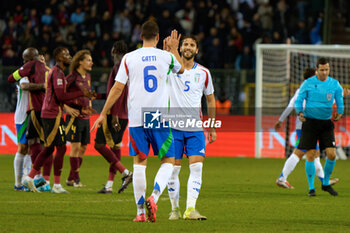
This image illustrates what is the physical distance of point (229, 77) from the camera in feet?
63.4

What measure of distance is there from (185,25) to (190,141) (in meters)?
15.0

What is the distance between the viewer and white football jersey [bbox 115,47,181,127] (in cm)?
725

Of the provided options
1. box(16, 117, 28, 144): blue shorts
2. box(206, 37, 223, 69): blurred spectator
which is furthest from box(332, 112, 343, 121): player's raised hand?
box(206, 37, 223, 69): blurred spectator

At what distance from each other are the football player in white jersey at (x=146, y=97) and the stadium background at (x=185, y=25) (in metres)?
12.2

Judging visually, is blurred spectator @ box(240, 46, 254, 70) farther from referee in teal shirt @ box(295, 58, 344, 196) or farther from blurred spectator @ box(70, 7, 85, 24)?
referee in teal shirt @ box(295, 58, 344, 196)

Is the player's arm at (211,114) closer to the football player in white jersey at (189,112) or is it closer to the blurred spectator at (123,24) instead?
the football player in white jersey at (189,112)

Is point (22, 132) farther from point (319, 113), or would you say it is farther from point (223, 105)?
point (223, 105)

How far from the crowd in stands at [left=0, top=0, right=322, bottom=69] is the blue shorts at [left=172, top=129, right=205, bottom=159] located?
13.0 m

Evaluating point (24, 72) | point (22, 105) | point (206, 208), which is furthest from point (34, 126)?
point (206, 208)

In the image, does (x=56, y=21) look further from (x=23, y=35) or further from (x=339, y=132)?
(x=339, y=132)

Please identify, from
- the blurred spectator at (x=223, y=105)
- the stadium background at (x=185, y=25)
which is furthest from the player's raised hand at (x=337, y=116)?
the stadium background at (x=185, y=25)

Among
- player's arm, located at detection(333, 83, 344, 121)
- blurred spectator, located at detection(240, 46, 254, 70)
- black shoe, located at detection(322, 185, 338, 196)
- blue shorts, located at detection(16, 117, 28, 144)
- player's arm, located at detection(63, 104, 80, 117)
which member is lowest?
black shoe, located at detection(322, 185, 338, 196)

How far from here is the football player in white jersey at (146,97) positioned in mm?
7254

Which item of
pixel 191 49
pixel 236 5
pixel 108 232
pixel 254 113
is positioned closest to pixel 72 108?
pixel 191 49
